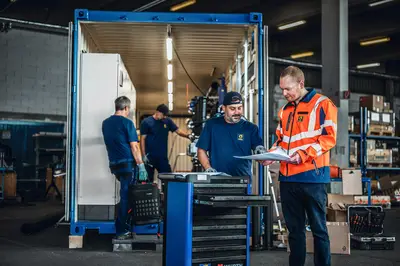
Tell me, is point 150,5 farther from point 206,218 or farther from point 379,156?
point 206,218

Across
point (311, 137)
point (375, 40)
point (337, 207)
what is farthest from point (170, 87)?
point (375, 40)

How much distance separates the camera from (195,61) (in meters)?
10.1

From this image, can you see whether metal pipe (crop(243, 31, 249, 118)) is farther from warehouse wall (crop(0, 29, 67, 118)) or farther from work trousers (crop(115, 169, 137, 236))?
warehouse wall (crop(0, 29, 67, 118))

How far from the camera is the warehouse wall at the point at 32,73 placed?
603 inches

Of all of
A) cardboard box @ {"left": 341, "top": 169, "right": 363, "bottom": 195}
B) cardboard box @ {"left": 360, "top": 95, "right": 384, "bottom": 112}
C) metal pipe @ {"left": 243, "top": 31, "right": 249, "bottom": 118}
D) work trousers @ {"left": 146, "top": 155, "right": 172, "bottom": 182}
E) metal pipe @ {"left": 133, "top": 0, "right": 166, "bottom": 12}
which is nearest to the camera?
metal pipe @ {"left": 243, "top": 31, "right": 249, "bottom": 118}

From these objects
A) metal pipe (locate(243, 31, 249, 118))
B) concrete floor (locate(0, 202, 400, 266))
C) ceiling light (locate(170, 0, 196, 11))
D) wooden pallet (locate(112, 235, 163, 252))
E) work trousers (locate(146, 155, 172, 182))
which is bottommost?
concrete floor (locate(0, 202, 400, 266))

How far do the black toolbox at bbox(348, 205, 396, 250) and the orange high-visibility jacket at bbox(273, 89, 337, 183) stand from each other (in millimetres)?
3113

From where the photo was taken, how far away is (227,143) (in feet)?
16.6

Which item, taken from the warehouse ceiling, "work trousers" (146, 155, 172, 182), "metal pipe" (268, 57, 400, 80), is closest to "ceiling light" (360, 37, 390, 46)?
the warehouse ceiling

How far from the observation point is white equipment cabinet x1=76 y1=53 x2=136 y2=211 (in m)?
6.56

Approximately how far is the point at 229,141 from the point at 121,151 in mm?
1818

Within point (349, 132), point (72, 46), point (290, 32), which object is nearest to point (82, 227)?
point (72, 46)

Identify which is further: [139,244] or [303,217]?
[139,244]

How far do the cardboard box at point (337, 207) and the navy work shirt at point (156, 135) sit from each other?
9.70 feet
